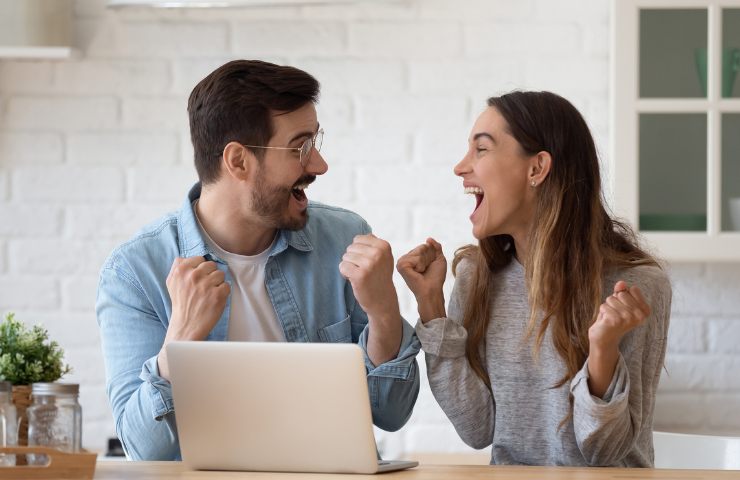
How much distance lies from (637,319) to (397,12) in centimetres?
123

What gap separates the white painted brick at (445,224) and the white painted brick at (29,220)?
85 cm

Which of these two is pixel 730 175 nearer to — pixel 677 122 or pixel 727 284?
pixel 677 122

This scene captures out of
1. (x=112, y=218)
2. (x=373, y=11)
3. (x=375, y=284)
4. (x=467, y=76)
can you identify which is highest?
(x=373, y=11)

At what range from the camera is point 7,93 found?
8.38 ft

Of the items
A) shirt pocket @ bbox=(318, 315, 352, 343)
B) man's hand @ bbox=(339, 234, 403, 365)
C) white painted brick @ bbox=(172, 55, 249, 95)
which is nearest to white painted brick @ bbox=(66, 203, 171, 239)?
white painted brick @ bbox=(172, 55, 249, 95)

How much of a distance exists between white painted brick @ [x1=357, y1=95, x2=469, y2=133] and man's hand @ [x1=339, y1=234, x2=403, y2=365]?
0.94 meters

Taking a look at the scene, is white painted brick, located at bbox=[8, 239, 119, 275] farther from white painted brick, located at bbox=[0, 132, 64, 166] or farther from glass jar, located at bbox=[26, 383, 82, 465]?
glass jar, located at bbox=[26, 383, 82, 465]

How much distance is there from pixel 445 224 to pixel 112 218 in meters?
0.79

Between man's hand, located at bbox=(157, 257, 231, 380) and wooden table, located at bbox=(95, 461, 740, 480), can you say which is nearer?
wooden table, located at bbox=(95, 461, 740, 480)

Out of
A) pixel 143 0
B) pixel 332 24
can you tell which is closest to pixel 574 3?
pixel 332 24

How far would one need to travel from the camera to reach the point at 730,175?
7.50ft

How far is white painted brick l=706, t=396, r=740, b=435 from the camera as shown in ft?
8.09

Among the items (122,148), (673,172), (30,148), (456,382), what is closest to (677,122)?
(673,172)

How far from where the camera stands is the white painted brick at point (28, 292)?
8.32ft
